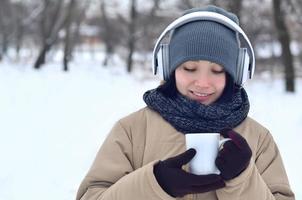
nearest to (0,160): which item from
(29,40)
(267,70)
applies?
(267,70)

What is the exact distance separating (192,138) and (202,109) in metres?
0.17

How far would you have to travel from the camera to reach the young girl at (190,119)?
5.81 ft

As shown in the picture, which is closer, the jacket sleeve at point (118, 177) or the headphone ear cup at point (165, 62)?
the jacket sleeve at point (118, 177)

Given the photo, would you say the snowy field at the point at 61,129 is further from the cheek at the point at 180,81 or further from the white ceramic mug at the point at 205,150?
the white ceramic mug at the point at 205,150

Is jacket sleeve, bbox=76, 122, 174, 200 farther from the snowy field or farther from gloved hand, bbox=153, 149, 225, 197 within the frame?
the snowy field

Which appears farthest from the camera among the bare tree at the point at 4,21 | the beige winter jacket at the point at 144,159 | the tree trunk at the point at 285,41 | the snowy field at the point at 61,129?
the bare tree at the point at 4,21

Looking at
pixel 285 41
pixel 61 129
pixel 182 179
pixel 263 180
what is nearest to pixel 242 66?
pixel 263 180

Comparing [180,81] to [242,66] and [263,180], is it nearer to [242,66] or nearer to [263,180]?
[242,66]

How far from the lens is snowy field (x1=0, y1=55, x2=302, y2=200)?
6.10 meters

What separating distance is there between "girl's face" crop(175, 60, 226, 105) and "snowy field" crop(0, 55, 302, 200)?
375cm

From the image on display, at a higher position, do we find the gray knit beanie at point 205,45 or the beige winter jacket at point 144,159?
the gray knit beanie at point 205,45

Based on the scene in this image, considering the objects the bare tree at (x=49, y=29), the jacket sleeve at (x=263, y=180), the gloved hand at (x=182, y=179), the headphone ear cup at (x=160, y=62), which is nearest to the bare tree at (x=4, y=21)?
the bare tree at (x=49, y=29)

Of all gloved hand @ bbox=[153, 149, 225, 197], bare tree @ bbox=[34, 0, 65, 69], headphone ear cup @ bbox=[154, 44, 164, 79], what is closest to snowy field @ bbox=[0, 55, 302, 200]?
headphone ear cup @ bbox=[154, 44, 164, 79]

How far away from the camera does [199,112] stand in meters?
1.78
